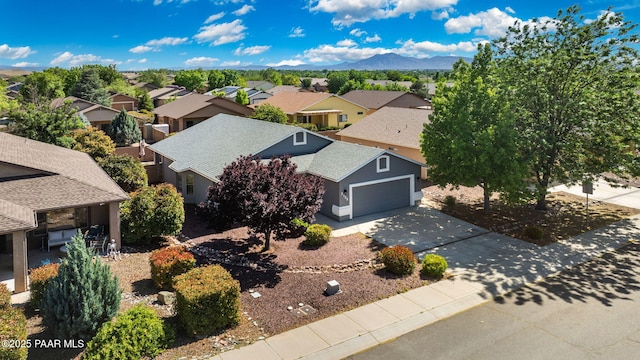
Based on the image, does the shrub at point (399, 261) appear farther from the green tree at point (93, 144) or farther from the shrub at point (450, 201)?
the green tree at point (93, 144)

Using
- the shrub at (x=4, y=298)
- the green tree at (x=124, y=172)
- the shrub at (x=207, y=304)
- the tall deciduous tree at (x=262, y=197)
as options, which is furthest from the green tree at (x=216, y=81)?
the shrub at (x=207, y=304)

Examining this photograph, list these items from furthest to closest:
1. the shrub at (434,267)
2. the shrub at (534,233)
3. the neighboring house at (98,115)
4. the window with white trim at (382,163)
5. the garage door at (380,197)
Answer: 1. the neighboring house at (98,115)
2. the window with white trim at (382,163)
3. the garage door at (380,197)
4. the shrub at (534,233)
5. the shrub at (434,267)

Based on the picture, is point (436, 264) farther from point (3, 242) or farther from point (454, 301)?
point (3, 242)

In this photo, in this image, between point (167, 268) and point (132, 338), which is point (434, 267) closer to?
point (167, 268)

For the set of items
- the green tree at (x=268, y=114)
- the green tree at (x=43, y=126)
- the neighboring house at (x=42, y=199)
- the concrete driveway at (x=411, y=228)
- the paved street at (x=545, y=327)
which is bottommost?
the paved street at (x=545, y=327)

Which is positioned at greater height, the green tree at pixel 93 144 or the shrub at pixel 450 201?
the green tree at pixel 93 144

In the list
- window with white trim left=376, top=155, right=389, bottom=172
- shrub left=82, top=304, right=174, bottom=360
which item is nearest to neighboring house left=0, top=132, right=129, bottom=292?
shrub left=82, top=304, right=174, bottom=360
